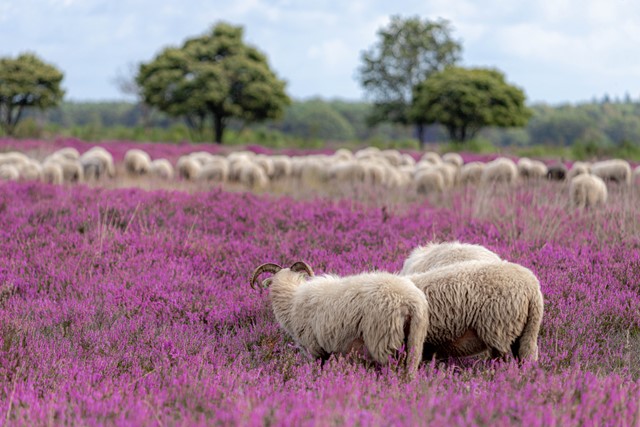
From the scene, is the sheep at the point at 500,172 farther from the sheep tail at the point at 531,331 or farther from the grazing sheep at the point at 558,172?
the sheep tail at the point at 531,331

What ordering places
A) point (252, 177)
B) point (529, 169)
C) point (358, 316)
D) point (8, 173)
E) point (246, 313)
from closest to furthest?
1. point (358, 316)
2. point (246, 313)
3. point (8, 173)
4. point (252, 177)
5. point (529, 169)

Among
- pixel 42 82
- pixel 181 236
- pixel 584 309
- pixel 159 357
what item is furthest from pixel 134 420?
pixel 42 82

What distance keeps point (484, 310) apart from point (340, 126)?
87.9 m

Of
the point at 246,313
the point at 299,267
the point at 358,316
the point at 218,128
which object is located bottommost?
the point at 246,313

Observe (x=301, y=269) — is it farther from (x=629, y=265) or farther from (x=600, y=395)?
(x=629, y=265)

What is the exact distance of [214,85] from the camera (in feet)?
117

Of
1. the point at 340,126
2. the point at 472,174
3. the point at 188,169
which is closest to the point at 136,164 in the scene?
the point at 188,169

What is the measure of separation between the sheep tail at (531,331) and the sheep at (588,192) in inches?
281

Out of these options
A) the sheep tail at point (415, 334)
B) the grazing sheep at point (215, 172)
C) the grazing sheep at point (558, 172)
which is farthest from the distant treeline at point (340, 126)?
the sheep tail at point (415, 334)

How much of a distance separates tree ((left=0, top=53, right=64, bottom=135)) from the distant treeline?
6.75 ft

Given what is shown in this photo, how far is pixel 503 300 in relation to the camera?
3.98 m

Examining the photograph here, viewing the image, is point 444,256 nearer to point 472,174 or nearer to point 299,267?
point 299,267

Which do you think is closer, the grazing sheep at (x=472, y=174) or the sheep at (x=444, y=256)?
the sheep at (x=444, y=256)

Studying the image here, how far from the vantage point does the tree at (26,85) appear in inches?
1521
